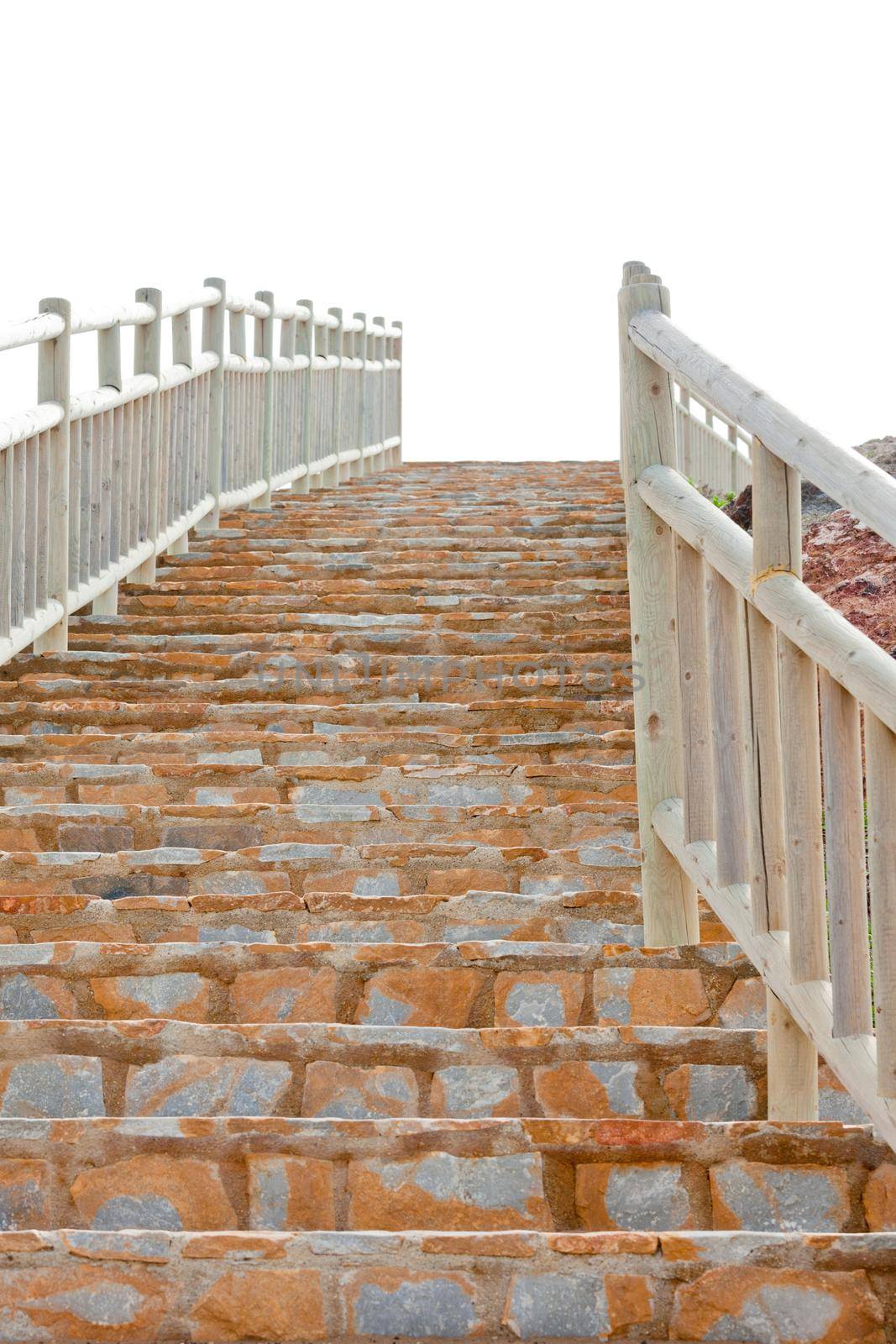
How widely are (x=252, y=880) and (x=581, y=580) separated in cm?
385

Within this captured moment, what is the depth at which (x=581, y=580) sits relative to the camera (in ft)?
27.0

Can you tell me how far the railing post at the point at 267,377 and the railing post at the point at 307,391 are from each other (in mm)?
1284

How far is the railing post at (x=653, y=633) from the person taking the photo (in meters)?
4.16

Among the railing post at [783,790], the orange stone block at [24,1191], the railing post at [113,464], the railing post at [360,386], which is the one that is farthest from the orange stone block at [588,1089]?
the railing post at [360,386]

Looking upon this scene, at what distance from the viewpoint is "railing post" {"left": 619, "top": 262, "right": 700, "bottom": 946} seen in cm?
416

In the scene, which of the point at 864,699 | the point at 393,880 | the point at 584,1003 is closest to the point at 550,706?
the point at 393,880

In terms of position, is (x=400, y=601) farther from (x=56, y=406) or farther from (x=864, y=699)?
(x=864, y=699)

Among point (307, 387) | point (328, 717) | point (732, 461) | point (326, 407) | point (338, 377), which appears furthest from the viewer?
point (732, 461)

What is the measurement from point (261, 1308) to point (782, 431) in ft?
5.82

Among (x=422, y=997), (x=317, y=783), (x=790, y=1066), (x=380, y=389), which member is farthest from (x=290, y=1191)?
(x=380, y=389)

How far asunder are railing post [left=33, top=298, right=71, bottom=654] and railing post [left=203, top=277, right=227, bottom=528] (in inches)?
106

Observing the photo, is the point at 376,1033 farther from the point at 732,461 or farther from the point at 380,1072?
the point at 732,461

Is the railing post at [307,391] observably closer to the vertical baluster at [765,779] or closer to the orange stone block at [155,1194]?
the vertical baluster at [765,779]

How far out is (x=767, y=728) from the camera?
3.27m
